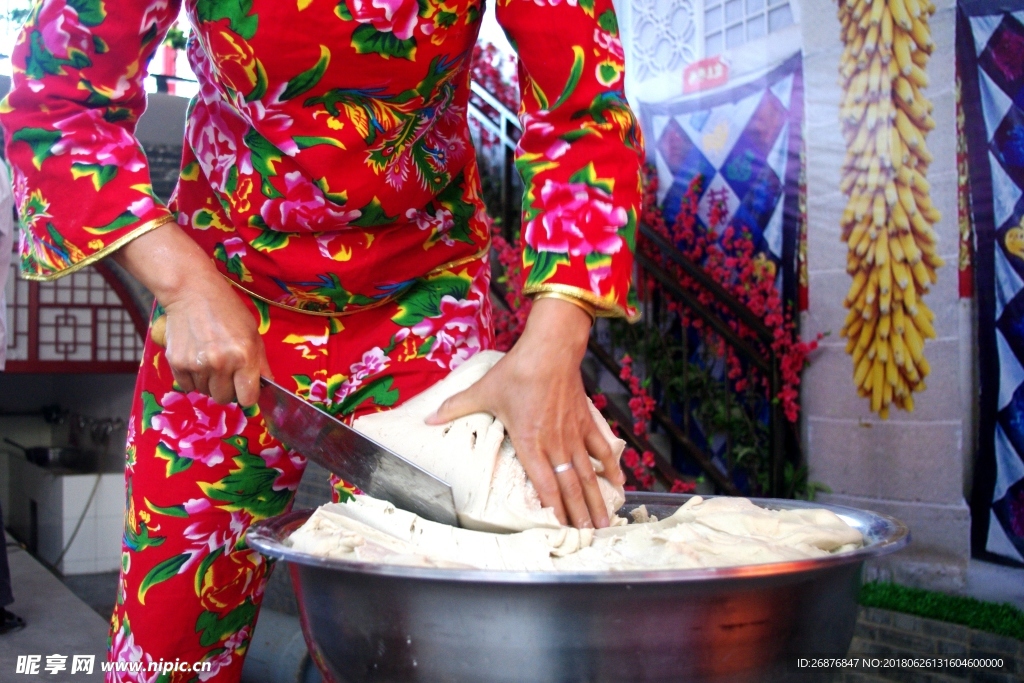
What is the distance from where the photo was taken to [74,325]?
5512 millimetres

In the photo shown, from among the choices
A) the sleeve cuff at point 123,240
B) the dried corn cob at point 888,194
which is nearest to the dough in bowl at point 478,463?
the sleeve cuff at point 123,240

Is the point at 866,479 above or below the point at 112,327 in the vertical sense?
below

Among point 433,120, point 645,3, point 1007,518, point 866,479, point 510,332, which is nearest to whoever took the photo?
point 433,120

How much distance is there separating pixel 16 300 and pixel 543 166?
5.46 meters

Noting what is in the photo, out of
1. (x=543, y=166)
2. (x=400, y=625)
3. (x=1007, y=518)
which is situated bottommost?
(x=1007, y=518)

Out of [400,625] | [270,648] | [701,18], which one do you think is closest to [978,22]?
[701,18]

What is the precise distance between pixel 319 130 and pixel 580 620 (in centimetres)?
66

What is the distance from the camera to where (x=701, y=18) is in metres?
3.16

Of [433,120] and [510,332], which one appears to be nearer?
[433,120]

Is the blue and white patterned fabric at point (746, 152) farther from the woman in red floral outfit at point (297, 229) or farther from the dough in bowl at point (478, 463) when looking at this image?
the dough in bowl at point (478, 463)

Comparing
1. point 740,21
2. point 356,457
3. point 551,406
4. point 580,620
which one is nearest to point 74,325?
point 740,21

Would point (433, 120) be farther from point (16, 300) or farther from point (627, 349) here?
point (16, 300)

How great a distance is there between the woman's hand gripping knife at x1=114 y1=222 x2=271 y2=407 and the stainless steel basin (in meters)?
0.27

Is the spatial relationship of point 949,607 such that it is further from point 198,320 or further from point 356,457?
point 198,320
